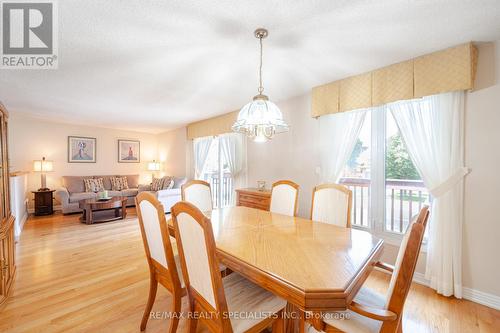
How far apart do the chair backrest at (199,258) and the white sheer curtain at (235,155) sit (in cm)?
297

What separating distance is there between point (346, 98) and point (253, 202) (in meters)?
1.99

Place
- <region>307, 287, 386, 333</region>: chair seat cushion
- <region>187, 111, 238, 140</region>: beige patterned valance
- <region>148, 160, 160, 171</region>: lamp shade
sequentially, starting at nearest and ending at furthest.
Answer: <region>307, 287, 386, 333</region>: chair seat cushion < <region>187, 111, 238, 140</region>: beige patterned valance < <region>148, 160, 160, 171</region>: lamp shade

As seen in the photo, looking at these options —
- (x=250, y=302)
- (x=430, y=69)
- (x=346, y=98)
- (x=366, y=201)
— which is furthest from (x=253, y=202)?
(x=430, y=69)

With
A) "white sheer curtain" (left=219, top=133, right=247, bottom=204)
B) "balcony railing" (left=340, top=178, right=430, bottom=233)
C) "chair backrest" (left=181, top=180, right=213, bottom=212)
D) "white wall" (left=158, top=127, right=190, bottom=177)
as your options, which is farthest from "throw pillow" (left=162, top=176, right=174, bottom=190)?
"balcony railing" (left=340, top=178, right=430, bottom=233)

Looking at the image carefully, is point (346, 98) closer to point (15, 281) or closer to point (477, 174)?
point (477, 174)

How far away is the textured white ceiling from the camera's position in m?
1.48

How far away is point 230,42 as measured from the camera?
1.89 metres

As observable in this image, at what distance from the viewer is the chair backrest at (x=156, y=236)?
133 cm

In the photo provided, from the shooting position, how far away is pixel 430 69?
6.77ft

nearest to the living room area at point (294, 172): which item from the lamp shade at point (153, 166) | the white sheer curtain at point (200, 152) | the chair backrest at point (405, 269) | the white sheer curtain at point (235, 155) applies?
the chair backrest at point (405, 269)

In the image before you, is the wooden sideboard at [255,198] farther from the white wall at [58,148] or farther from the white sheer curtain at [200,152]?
the white wall at [58,148]

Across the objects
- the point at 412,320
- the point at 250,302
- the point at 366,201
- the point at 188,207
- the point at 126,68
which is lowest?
the point at 412,320

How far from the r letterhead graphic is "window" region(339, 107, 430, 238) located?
3162mm

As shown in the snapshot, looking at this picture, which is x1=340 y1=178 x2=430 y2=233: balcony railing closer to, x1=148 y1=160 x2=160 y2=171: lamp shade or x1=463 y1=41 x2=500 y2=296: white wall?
x1=463 y1=41 x2=500 y2=296: white wall
